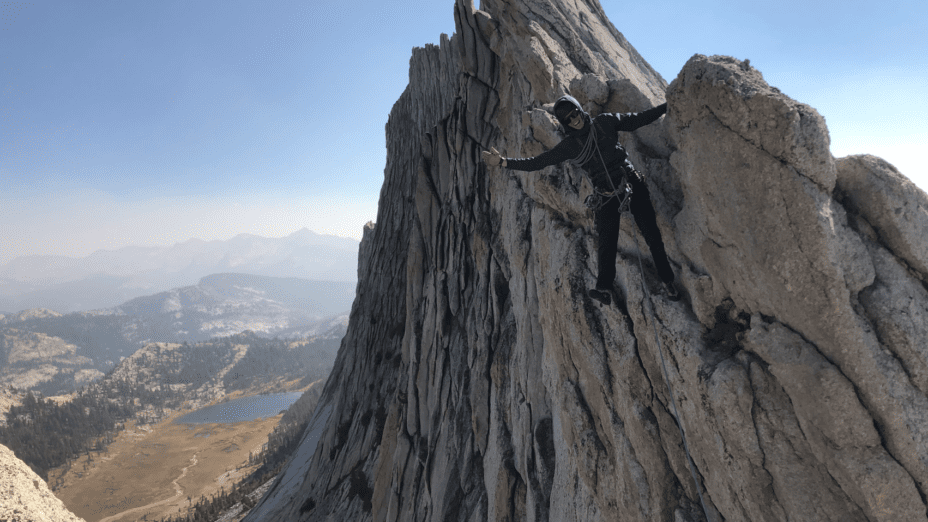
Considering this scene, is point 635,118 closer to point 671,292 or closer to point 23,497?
point 671,292

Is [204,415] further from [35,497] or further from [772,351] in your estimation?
[772,351]

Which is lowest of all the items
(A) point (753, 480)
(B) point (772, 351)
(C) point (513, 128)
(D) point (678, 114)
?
(A) point (753, 480)

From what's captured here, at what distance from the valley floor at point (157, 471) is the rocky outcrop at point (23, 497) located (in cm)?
4929

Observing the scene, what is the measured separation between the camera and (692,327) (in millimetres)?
6672

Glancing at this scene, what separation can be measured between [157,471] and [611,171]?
115 meters

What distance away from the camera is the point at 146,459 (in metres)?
93.8

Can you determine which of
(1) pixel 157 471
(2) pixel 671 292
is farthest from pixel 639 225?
(1) pixel 157 471

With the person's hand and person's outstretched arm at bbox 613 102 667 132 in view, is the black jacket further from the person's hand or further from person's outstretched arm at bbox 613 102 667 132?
the person's hand

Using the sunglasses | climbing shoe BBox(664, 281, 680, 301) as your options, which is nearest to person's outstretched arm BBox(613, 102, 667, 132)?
the sunglasses

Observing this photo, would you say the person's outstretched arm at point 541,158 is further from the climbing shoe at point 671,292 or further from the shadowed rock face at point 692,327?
the climbing shoe at point 671,292

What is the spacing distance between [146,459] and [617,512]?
127 metres

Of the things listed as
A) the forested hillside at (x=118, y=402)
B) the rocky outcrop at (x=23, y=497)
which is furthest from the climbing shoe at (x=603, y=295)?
the forested hillside at (x=118, y=402)

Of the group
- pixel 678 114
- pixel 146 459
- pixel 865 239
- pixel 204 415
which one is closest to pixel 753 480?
pixel 865 239

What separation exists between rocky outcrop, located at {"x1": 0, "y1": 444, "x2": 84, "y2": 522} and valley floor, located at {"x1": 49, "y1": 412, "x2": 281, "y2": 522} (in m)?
49.3
